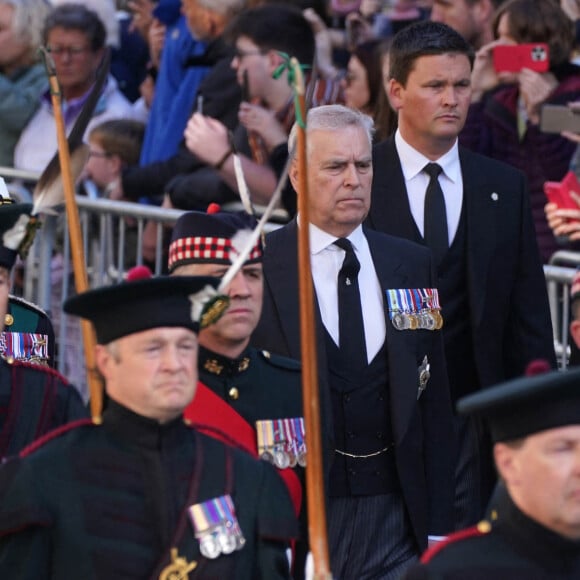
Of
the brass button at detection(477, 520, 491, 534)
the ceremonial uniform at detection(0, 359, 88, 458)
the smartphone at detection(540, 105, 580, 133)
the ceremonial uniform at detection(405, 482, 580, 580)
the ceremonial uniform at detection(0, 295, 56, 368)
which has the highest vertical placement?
the smartphone at detection(540, 105, 580, 133)

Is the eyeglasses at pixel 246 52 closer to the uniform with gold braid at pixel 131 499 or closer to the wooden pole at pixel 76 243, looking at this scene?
the wooden pole at pixel 76 243

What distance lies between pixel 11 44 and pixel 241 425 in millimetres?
5266

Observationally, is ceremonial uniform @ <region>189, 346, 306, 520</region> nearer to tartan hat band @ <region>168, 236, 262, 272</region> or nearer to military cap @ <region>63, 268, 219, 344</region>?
tartan hat band @ <region>168, 236, 262, 272</region>

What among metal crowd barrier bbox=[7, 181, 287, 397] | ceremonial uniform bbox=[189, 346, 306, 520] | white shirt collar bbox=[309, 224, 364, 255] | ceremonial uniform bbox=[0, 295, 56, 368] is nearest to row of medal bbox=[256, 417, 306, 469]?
ceremonial uniform bbox=[189, 346, 306, 520]

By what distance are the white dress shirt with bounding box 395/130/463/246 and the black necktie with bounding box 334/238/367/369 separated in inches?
29.5

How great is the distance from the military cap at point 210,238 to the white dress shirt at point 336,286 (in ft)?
1.83

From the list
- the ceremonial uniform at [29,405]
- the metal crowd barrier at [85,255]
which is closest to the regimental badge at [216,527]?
the ceremonial uniform at [29,405]

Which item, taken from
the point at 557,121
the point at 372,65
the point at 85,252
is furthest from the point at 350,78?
the point at 85,252

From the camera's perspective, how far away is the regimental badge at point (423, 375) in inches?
→ 255

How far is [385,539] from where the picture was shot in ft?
21.2

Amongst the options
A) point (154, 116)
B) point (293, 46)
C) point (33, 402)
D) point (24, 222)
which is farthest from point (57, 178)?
point (154, 116)

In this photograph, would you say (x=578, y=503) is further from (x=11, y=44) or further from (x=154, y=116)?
(x=11, y=44)

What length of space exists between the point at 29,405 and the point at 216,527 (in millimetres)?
1078

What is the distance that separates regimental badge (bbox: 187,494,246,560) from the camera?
4840mm
